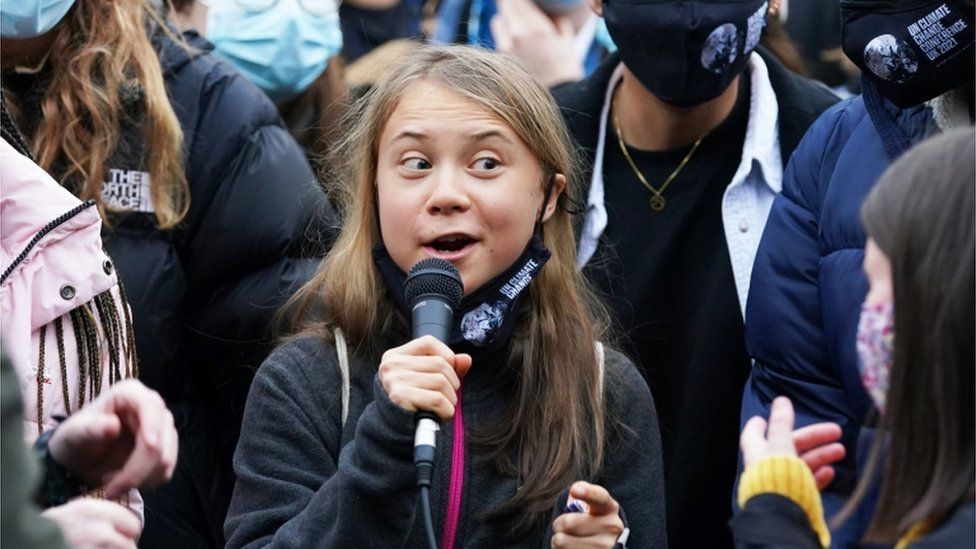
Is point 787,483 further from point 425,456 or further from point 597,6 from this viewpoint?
point 597,6

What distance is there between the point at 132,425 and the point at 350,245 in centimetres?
131

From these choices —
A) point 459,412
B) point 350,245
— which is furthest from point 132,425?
point 350,245

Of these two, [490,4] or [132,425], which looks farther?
[490,4]

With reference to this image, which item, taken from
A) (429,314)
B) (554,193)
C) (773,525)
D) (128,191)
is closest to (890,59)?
(554,193)

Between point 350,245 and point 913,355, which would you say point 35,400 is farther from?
point 913,355

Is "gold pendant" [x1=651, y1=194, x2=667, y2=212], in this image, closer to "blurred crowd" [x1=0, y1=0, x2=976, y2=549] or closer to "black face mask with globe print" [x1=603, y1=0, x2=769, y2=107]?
"blurred crowd" [x1=0, y1=0, x2=976, y2=549]

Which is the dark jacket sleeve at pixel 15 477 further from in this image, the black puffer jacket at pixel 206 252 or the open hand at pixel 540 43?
the open hand at pixel 540 43

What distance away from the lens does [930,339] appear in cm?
262

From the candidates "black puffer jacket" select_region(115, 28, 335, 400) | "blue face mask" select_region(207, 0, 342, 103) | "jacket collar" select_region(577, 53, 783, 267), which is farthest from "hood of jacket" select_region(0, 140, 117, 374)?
"blue face mask" select_region(207, 0, 342, 103)

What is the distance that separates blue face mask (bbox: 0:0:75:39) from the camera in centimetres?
415

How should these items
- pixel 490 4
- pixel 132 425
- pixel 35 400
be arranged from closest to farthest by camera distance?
pixel 132 425 < pixel 35 400 < pixel 490 4

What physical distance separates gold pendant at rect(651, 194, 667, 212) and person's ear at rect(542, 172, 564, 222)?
64cm

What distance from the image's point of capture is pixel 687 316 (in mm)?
4367

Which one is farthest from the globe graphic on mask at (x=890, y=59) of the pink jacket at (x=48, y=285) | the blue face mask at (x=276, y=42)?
the blue face mask at (x=276, y=42)
